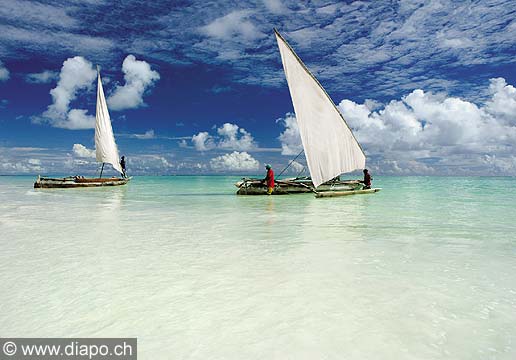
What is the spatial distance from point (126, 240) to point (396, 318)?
24.8ft

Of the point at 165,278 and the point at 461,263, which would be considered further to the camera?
the point at 461,263

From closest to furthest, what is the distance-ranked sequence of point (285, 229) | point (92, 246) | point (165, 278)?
point (165, 278), point (92, 246), point (285, 229)

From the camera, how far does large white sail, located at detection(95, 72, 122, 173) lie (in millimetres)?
39000

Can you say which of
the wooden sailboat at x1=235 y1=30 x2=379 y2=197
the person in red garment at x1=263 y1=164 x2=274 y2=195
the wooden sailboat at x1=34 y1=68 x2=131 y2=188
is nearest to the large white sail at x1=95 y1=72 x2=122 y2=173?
the wooden sailboat at x1=34 y1=68 x2=131 y2=188

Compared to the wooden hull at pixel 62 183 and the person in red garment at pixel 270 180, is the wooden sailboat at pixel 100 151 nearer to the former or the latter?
the wooden hull at pixel 62 183

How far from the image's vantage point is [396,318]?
4.61m

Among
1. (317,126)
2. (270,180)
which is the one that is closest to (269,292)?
(317,126)

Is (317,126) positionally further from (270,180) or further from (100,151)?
(100,151)

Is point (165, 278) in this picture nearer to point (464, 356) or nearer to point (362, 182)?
point (464, 356)

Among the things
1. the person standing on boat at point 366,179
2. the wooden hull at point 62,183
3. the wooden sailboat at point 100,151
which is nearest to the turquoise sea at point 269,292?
the person standing on boat at point 366,179

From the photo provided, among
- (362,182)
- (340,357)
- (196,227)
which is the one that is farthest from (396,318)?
(362,182)

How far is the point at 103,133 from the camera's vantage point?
3947 cm

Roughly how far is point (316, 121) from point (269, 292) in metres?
16.8

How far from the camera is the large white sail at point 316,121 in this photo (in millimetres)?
19938
